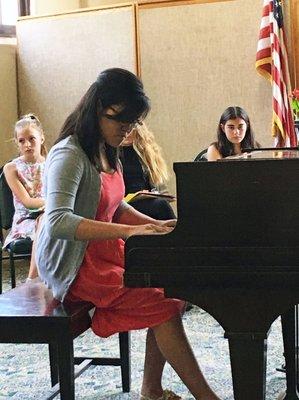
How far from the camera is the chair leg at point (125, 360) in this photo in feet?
8.87

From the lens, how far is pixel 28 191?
429cm

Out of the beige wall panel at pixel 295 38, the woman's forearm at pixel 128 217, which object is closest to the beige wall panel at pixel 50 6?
the beige wall panel at pixel 295 38

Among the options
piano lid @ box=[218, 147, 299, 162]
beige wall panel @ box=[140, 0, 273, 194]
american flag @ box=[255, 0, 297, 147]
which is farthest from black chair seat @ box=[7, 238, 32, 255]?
piano lid @ box=[218, 147, 299, 162]

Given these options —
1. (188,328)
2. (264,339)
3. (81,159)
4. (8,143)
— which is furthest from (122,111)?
(8,143)

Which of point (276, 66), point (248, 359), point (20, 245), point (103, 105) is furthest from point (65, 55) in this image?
point (248, 359)

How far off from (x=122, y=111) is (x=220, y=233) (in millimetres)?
530

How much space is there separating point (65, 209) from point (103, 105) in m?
0.33

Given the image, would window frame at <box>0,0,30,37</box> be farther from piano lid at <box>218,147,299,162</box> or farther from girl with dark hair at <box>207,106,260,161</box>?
piano lid at <box>218,147,299,162</box>

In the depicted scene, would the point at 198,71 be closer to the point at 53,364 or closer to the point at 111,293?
the point at 53,364

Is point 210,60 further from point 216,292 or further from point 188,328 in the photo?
point 216,292

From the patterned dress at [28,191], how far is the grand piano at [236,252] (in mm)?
2456

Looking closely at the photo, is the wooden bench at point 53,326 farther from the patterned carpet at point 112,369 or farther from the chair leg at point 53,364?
the patterned carpet at point 112,369

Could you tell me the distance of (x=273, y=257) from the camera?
1.76m

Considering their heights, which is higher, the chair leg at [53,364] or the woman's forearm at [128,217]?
the woman's forearm at [128,217]
